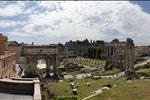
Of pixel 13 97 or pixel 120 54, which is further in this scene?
pixel 120 54

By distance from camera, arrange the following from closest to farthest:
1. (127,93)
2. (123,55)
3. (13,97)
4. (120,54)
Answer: (13,97) < (127,93) < (123,55) < (120,54)

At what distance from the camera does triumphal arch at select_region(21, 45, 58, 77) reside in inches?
3007

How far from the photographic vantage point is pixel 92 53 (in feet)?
441

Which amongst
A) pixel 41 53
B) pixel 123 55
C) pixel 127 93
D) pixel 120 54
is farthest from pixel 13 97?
pixel 120 54

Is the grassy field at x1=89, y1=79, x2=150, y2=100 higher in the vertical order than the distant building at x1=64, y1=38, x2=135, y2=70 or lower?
lower

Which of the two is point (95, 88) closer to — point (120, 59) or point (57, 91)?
point (57, 91)

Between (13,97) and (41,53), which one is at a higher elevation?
(41,53)

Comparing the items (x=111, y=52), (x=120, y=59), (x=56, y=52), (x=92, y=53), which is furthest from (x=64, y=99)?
(x=92, y=53)

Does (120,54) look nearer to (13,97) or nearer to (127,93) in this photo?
(127,93)

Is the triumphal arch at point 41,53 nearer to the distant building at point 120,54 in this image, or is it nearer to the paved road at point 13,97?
the distant building at point 120,54

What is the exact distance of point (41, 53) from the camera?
7706cm

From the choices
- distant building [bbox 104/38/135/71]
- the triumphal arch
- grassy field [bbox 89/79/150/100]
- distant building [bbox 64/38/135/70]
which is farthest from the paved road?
the triumphal arch

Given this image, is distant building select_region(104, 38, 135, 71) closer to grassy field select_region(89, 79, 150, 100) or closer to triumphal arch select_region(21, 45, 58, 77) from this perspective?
triumphal arch select_region(21, 45, 58, 77)

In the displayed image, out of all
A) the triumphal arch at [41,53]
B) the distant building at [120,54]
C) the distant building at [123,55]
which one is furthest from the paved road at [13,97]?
the triumphal arch at [41,53]
